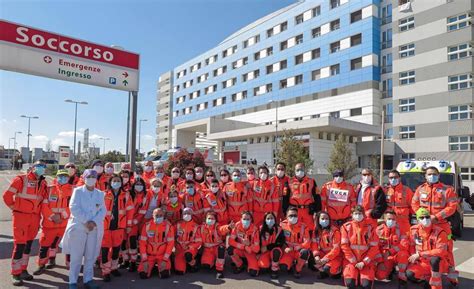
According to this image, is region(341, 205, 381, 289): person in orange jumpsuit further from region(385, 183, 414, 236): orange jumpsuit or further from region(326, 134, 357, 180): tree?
region(326, 134, 357, 180): tree

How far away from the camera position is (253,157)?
138 ft

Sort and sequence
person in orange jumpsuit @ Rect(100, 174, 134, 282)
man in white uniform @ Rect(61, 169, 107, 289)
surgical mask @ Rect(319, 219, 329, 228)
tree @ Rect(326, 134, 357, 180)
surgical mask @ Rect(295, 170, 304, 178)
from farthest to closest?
tree @ Rect(326, 134, 357, 180), surgical mask @ Rect(295, 170, 304, 178), surgical mask @ Rect(319, 219, 329, 228), person in orange jumpsuit @ Rect(100, 174, 134, 282), man in white uniform @ Rect(61, 169, 107, 289)

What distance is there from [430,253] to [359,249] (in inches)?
46.5

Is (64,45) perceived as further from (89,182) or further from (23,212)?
(89,182)

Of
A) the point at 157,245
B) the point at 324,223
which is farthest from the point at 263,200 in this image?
the point at 157,245

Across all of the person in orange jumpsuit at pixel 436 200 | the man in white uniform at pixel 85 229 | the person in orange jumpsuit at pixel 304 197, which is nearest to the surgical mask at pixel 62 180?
the man in white uniform at pixel 85 229

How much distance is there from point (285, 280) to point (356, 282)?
1279 mm

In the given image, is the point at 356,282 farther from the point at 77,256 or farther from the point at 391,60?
the point at 391,60

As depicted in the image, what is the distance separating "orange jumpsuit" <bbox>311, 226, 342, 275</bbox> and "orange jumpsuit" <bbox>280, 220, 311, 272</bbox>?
0.17 meters

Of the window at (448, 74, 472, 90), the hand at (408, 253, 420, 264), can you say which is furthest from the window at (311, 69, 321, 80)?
the hand at (408, 253, 420, 264)

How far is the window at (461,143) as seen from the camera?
3133cm

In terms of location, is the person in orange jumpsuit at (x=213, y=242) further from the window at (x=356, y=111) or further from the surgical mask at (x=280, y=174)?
the window at (x=356, y=111)

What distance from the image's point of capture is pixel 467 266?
780cm

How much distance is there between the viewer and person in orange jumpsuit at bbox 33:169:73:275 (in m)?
6.68
